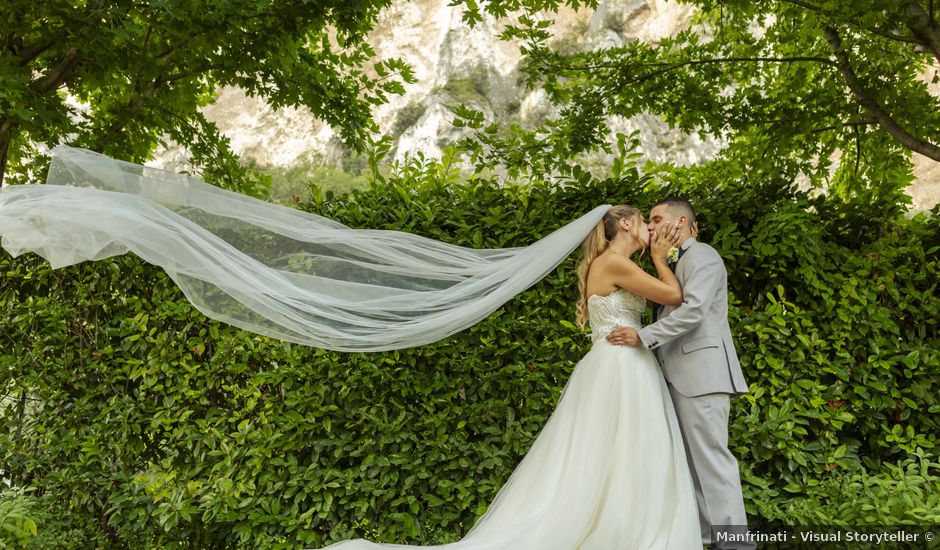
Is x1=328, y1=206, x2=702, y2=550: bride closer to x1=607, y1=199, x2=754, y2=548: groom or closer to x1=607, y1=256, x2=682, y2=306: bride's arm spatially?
x1=607, y1=256, x2=682, y2=306: bride's arm

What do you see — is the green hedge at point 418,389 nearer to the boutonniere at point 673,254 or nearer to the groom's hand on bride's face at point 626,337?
the boutonniere at point 673,254

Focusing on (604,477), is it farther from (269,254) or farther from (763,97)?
(763,97)

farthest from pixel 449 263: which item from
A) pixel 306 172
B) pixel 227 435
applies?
pixel 306 172

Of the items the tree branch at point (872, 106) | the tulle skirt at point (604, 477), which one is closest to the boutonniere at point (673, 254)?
the tulle skirt at point (604, 477)

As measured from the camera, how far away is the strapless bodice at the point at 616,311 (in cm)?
422

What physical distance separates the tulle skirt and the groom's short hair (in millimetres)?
918

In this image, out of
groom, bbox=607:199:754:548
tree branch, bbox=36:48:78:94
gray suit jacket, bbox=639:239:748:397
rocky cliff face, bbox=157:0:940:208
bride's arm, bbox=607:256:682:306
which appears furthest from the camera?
rocky cliff face, bbox=157:0:940:208

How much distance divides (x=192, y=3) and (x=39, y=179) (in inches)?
101

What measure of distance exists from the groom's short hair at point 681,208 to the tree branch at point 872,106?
6.88ft

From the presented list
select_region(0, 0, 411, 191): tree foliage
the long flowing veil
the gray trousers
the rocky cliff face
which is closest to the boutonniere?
the long flowing veil

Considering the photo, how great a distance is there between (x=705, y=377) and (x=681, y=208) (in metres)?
1.13

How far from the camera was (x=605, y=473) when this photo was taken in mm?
3826

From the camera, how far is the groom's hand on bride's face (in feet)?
13.3

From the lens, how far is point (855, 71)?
605 cm
